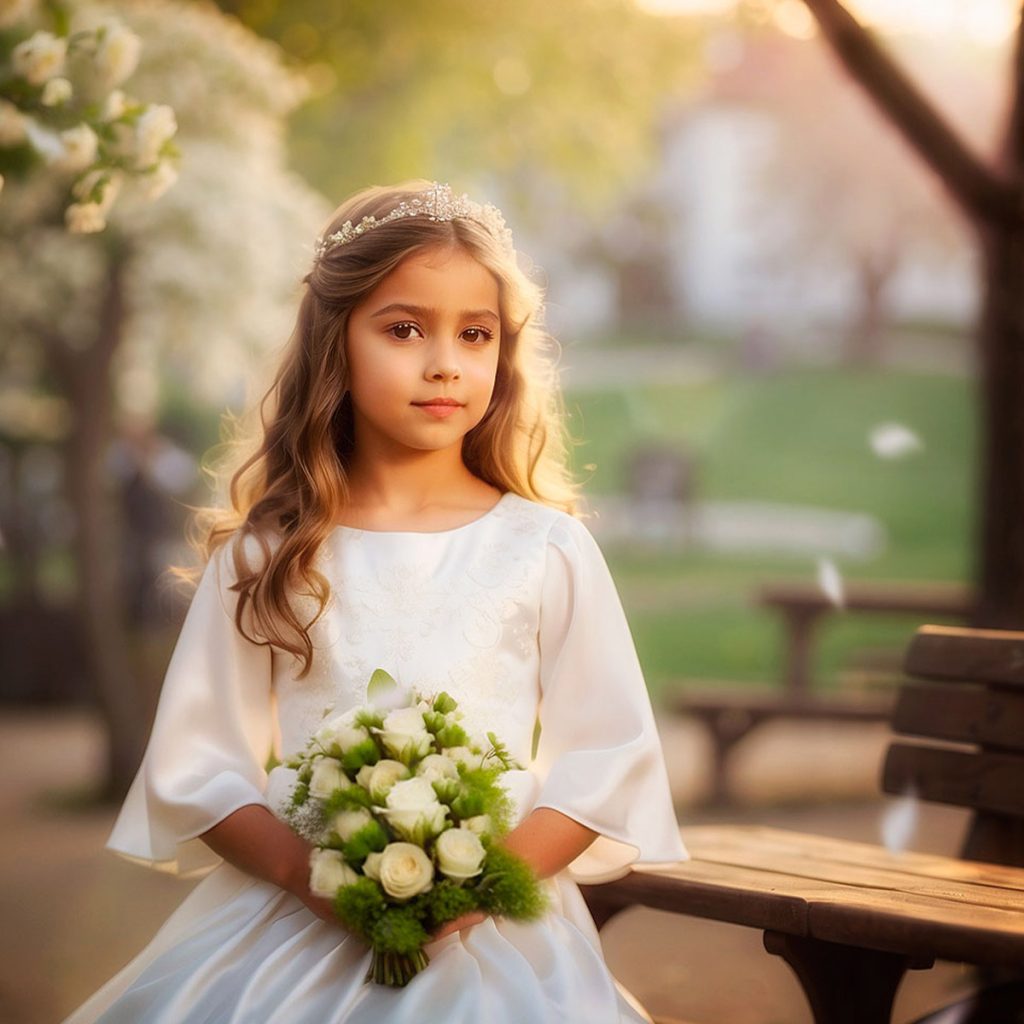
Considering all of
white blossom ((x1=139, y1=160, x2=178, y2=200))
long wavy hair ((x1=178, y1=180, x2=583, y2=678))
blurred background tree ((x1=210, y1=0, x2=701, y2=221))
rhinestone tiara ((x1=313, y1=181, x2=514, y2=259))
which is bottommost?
long wavy hair ((x1=178, y1=180, x2=583, y2=678))

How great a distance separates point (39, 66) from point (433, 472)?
1314 millimetres

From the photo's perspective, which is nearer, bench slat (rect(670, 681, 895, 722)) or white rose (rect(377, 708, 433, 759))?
white rose (rect(377, 708, 433, 759))

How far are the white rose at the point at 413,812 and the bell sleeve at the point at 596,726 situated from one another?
0.42 metres

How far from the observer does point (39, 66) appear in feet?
10.8

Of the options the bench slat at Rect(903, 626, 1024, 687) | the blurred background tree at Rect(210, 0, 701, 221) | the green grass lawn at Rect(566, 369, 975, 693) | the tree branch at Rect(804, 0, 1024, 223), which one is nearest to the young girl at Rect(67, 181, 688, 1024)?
the bench slat at Rect(903, 626, 1024, 687)

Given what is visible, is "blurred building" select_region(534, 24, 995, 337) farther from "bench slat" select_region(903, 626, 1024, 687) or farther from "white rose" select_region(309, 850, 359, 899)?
"white rose" select_region(309, 850, 359, 899)

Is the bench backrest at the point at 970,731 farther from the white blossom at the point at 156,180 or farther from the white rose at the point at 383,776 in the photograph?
the white blossom at the point at 156,180

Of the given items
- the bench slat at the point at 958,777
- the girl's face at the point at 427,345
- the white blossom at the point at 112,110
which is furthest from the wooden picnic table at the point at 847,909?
the white blossom at the point at 112,110

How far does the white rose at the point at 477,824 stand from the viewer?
2166 mm

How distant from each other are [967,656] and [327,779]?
1.85 metres

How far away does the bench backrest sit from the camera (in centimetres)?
347

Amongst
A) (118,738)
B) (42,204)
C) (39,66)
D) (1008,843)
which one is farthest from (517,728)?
(118,738)

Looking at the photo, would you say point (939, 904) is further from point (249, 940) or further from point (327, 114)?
point (327, 114)

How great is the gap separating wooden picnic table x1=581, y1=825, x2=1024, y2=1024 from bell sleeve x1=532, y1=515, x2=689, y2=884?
12 cm
